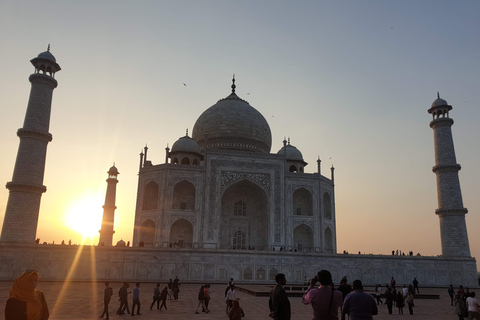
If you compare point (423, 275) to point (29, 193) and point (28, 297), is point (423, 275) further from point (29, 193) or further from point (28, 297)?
point (28, 297)

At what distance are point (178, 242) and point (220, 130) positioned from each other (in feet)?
35.1

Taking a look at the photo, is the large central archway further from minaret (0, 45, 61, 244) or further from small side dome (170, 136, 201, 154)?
minaret (0, 45, 61, 244)

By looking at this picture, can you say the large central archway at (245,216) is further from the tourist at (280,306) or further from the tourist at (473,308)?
the tourist at (280,306)

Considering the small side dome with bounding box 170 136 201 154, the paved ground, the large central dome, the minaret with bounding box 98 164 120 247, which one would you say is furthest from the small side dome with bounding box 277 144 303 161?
the paved ground

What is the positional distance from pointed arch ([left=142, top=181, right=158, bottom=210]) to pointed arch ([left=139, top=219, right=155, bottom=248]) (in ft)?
3.66

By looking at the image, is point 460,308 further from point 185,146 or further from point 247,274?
point 185,146

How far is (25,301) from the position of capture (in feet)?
11.0

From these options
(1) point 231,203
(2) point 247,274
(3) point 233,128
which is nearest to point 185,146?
(3) point 233,128

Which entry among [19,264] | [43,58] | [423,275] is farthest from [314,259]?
[43,58]

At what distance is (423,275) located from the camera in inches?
969

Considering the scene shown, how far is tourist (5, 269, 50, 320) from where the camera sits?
327cm

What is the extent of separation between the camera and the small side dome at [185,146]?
3180 cm

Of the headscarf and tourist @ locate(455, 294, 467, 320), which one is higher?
the headscarf

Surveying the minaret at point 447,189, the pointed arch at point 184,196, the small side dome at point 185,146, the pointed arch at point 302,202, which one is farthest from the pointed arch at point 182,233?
the minaret at point 447,189
